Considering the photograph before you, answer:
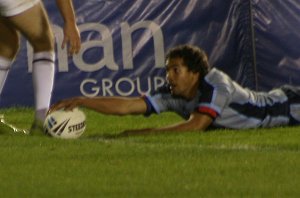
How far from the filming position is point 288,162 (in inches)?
326

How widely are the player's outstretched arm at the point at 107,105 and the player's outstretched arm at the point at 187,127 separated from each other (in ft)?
0.63

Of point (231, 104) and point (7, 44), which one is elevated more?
point (7, 44)

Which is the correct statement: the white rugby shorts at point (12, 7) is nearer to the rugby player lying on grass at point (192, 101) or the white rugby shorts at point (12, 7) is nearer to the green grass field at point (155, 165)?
the rugby player lying on grass at point (192, 101)

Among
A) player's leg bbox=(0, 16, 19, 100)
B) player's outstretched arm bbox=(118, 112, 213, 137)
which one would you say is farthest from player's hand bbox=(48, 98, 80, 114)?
player's leg bbox=(0, 16, 19, 100)

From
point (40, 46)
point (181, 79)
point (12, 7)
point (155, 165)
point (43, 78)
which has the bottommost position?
point (43, 78)

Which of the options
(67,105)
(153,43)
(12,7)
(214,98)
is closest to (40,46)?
(12,7)

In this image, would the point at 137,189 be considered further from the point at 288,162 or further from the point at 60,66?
the point at 60,66

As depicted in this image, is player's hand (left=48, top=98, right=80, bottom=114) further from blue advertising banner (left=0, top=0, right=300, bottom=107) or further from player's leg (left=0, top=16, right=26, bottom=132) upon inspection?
blue advertising banner (left=0, top=0, right=300, bottom=107)

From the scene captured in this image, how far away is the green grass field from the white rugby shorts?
87 centimetres

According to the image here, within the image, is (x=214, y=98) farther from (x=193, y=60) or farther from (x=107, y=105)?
(x=107, y=105)

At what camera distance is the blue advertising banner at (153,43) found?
1342cm

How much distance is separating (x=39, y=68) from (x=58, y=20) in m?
3.24

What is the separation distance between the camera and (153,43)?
44.6ft

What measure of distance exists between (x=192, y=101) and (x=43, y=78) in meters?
1.09
